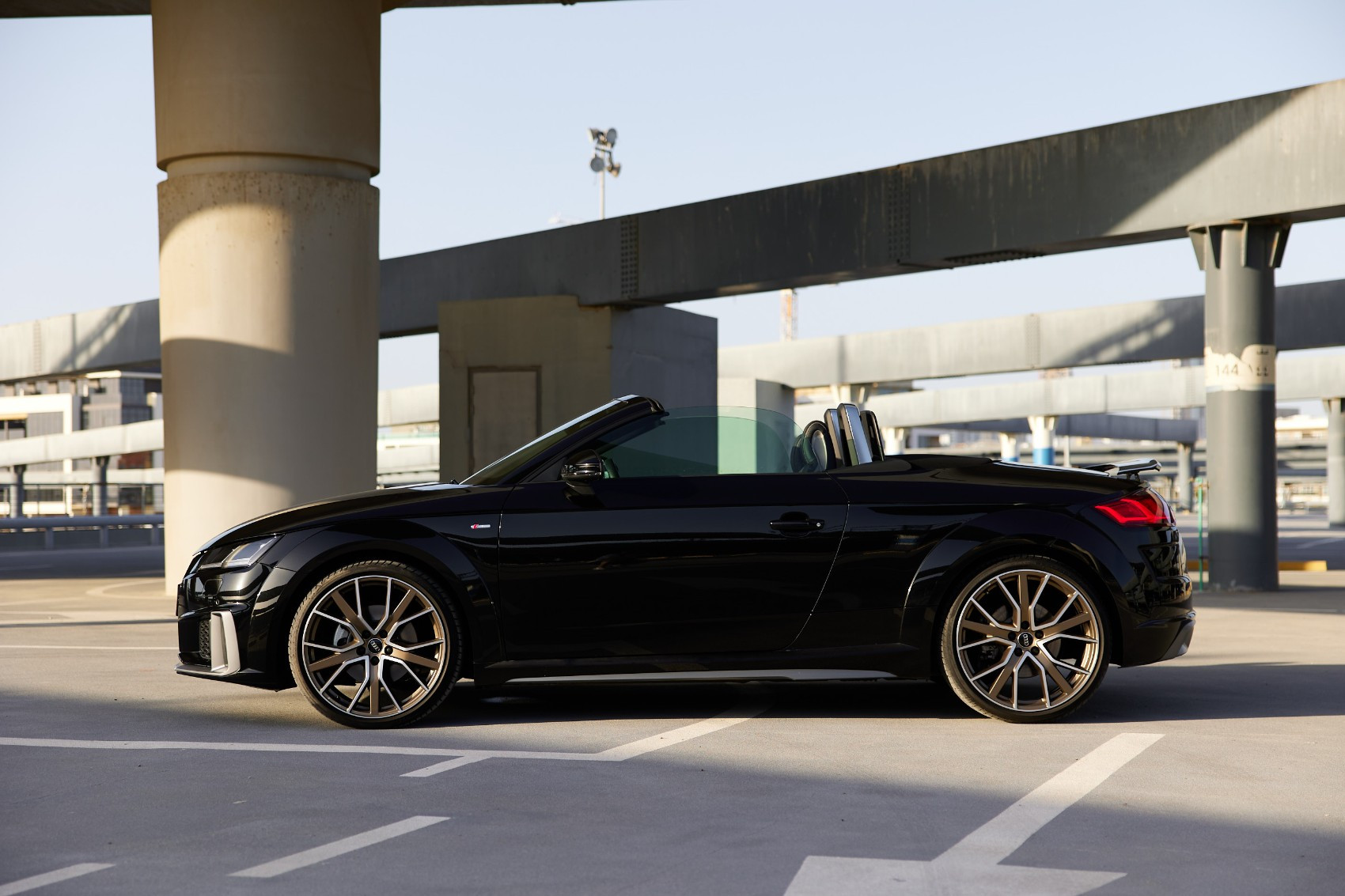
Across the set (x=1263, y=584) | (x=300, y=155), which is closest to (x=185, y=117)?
(x=300, y=155)

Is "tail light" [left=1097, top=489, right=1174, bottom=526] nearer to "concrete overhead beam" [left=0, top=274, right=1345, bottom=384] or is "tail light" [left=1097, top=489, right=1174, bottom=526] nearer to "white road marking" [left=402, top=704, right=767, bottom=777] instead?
"white road marking" [left=402, top=704, right=767, bottom=777]

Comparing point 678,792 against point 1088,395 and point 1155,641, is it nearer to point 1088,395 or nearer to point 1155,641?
point 1155,641

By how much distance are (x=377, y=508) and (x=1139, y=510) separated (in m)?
3.27

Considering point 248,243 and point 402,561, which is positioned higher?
point 248,243

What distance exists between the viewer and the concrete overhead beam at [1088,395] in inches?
1615

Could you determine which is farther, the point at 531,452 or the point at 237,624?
the point at 531,452

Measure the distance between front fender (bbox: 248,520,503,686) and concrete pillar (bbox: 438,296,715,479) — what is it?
41.7 ft

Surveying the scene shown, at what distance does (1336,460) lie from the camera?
44.2m

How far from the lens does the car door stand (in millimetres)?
5941

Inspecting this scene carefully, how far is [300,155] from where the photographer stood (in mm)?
12602

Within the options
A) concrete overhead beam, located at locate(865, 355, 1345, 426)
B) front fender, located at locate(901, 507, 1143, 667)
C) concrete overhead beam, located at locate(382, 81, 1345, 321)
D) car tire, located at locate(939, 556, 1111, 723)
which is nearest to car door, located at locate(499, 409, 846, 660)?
front fender, located at locate(901, 507, 1143, 667)

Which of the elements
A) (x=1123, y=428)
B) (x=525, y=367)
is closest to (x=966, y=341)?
(x=525, y=367)

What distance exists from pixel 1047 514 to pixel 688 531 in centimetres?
154

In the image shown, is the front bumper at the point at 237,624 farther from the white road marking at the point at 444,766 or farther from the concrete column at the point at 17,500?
the concrete column at the point at 17,500
